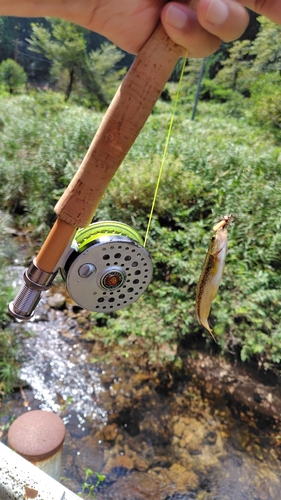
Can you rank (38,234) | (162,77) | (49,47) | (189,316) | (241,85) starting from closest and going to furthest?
(162,77)
(189,316)
(38,234)
(241,85)
(49,47)

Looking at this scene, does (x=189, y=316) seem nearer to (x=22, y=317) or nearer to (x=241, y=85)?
(x=22, y=317)

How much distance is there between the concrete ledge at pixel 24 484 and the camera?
1235mm

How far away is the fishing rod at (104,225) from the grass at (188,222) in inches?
81.7

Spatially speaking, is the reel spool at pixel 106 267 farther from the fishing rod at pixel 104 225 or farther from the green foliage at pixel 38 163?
the green foliage at pixel 38 163

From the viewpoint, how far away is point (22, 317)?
A: 1.04m

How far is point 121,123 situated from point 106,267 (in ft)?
1.31

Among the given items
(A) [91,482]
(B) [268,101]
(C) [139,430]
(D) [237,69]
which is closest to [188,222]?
(C) [139,430]

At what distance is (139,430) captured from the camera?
10.3 feet

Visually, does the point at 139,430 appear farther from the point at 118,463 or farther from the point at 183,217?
the point at 183,217

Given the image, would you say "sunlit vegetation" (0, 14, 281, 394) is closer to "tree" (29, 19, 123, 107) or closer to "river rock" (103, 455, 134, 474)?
"river rock" (103, 455, 134, 474)

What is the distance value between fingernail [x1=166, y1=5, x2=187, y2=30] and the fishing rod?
0.08 meters

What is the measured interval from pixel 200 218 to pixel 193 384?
1544mm

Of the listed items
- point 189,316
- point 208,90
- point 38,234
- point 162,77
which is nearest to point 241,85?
point 208,90

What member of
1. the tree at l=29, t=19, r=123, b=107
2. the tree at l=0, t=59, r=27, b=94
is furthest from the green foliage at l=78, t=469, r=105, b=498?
the tree at l=0, t=59, r=27, b=94
